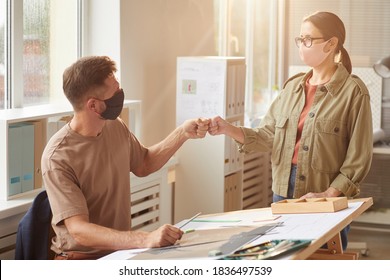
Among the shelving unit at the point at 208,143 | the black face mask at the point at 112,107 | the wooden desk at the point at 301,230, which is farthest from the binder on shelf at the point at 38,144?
the shelving unit at the point at 208,143

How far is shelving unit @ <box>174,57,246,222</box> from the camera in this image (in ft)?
15.3

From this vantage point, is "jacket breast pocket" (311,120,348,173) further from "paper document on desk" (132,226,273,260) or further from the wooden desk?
"paper document on desk" (132,226,273,260)

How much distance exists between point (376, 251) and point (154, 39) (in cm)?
220

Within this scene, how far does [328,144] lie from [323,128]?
2.9 inches

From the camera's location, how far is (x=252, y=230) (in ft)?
8.84

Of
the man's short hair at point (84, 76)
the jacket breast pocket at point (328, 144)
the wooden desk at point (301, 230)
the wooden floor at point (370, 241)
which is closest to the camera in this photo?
the wooden desk at point (301, 230)

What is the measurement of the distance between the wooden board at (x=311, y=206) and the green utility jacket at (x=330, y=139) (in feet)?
1.13

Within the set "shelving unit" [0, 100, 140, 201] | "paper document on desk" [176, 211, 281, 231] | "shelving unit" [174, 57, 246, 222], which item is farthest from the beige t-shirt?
"shelving unit" [174, 57, 246, 222]

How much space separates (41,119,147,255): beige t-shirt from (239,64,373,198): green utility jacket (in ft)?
2.50

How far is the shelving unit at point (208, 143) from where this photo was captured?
4652mm

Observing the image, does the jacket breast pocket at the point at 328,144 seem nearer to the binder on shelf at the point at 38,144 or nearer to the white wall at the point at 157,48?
the binder on shelf at the point at 38,144

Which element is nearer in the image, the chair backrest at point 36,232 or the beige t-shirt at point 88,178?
the beige t-shirt at point 88,178

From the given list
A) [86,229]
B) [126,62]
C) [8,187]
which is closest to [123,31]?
[126,62]

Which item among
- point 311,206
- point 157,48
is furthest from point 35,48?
point 311,206
